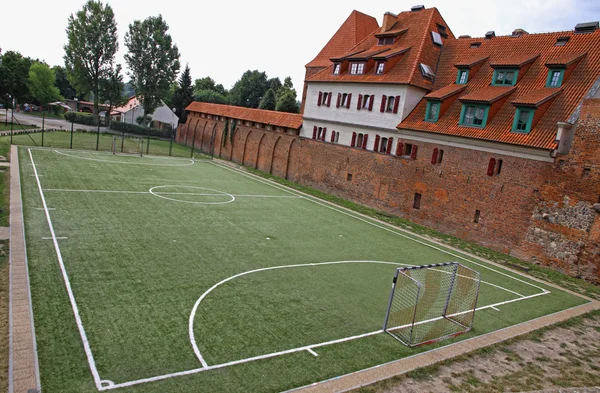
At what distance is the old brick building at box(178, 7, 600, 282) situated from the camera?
19.9m

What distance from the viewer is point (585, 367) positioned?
11.1m

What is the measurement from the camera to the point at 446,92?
27047mm

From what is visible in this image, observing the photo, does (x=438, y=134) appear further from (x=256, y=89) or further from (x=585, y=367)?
(x=256, y=89)

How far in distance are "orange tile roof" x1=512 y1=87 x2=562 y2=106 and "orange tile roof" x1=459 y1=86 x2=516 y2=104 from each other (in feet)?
3.47

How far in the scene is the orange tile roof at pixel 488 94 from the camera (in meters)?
23.9

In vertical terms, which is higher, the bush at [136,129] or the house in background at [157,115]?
the house in background at [157,115]

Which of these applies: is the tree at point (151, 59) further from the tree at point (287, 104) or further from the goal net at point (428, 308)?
the goal net at point (428, 308)

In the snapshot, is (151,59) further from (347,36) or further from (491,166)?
(491,166)

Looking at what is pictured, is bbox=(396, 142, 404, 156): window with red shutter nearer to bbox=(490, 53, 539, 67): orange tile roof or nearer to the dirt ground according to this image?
bbox=(490, 53, 539, 67): orange tile roof

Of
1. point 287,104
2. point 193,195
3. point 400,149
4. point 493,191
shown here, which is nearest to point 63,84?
point 287,104

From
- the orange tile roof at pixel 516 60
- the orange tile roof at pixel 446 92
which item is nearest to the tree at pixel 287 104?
the orange tile roof at pixel 446 92

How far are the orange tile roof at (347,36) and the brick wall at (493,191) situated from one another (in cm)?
1051

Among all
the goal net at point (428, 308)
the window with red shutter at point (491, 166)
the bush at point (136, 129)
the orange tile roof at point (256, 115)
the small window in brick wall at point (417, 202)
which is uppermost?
the orange tile roof at point (256, 115)

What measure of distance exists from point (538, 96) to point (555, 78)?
1744 millimetres
